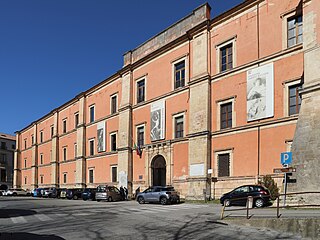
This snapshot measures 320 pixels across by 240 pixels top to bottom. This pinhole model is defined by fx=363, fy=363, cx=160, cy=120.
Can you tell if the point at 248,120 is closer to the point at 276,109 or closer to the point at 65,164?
the point at 276,109

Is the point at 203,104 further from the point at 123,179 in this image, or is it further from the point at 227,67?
the point at 123,179

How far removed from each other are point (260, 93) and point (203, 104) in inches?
204

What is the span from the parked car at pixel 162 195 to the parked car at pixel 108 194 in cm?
630

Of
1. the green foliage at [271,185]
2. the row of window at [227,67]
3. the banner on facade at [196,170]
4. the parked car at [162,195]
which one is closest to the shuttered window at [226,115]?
the row of window at [227,67]

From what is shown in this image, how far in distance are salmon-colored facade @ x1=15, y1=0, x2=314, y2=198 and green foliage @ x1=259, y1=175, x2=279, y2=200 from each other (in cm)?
55

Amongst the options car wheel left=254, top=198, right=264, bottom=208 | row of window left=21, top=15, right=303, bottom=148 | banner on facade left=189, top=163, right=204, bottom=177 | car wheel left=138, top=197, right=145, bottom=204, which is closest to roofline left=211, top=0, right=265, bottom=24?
row of window left=21, top=15, right=303, bottom=148

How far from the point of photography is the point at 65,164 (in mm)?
54188

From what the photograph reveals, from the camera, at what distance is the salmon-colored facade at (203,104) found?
23.6 meters

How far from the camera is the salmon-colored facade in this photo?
23594mm

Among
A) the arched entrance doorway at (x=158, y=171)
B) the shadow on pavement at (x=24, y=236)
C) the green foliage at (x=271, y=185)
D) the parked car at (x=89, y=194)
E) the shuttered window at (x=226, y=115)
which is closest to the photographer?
the shadow on pavement at (x=24, y=236)

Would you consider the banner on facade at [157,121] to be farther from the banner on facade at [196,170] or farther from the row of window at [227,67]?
the banner on facade at [196,170]

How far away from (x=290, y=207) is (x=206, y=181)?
410 inches

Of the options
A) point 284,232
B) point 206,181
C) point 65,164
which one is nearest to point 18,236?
point 284,232

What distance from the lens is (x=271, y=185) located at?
22.4 m
